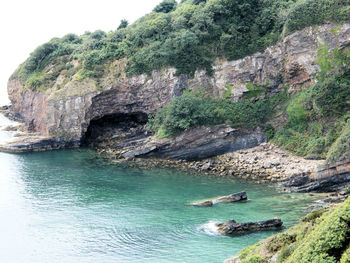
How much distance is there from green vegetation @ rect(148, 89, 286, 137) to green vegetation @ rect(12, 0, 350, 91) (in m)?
5.40

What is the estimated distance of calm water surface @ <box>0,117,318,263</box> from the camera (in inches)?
855

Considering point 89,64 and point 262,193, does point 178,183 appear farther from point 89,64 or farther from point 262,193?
point 89,64

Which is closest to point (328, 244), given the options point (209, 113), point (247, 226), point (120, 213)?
point (247, 226)

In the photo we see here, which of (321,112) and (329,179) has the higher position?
(321,112)

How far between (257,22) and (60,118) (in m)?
29.4

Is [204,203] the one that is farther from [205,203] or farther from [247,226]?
[247,226]

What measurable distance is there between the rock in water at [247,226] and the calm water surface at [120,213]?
58 centimetres

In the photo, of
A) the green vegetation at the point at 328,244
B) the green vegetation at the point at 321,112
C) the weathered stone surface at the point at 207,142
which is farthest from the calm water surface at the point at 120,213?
the green vegetation at the point at 328,244

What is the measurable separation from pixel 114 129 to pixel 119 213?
25.4 m

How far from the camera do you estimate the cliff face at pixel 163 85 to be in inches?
1610

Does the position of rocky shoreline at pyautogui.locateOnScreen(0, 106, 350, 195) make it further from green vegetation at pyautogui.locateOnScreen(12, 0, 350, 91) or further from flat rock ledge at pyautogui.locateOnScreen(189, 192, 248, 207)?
green vegetation at pyautogui.locateOnScreen(12, 0, 350, 91)

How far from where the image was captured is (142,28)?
163 ft

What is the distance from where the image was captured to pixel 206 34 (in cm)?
4544

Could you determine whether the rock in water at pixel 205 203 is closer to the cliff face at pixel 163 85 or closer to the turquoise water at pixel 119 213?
the turquoise water at pixel 119 213
